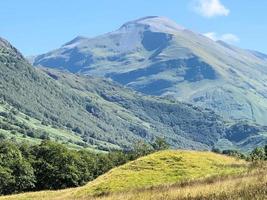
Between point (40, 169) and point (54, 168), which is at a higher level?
point (54, 168)

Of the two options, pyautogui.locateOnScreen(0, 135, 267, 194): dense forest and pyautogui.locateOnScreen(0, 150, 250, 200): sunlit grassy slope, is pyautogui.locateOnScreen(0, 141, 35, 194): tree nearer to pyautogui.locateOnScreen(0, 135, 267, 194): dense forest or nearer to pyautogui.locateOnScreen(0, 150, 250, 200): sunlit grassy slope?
pyautogui.locateOnScreen(0, 135, 267, 194): dense forest

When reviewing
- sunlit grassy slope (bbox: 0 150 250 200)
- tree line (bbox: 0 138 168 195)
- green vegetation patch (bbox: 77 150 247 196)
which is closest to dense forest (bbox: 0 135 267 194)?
tree line (bbox: 0 138 168 195)

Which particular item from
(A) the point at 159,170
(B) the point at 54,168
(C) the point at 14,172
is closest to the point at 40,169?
(B) the point at 54,168

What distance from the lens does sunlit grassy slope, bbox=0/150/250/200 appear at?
4512 cm

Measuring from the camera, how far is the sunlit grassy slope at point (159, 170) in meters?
45.1

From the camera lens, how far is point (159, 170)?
48.9 metres

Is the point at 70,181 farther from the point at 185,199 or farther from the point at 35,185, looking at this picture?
the point at 185,199

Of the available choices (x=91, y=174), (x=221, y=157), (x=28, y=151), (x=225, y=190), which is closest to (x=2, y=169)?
(x=28, y=151)

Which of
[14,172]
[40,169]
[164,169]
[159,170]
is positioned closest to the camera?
[159,170]

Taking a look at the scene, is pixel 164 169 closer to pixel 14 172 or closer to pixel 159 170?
pixel 159 170

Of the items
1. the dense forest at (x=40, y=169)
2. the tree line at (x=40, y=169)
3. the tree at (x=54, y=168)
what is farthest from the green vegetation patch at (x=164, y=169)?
the tree at (x=54, y=168)

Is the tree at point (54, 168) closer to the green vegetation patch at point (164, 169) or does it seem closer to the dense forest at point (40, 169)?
the dense forest at point (40, 169)

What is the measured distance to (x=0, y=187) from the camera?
5468 inches

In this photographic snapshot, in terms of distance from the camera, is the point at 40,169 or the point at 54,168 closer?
the point at 54,168
